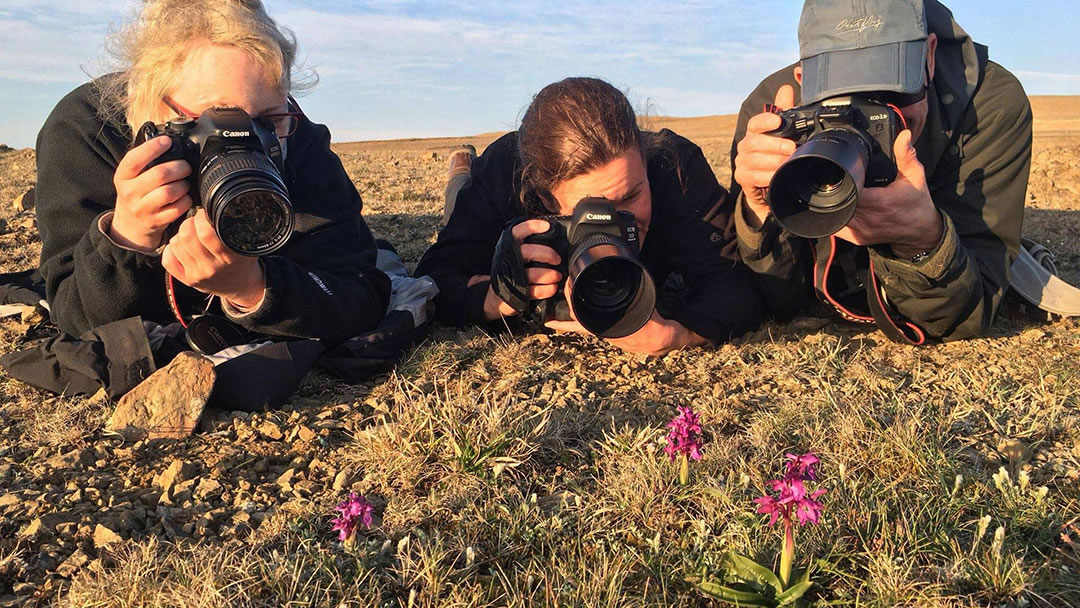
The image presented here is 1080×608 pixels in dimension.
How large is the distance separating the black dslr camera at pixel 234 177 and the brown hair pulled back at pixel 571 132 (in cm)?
108

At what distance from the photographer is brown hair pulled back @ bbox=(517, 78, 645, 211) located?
9.89 feet

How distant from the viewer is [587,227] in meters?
2.79

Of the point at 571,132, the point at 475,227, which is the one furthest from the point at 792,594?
the point at 475,227

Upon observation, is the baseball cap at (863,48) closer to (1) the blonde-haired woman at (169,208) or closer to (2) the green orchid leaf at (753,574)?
(2) the green orchid leaf at (753,574)

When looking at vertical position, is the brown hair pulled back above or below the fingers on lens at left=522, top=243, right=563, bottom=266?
above

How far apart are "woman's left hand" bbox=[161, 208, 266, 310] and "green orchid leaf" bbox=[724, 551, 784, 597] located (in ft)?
5.19

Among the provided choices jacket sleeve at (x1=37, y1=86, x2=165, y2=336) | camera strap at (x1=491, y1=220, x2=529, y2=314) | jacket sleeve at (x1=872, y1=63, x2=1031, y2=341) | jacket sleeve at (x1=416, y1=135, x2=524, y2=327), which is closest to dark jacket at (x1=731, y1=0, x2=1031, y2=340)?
jacket sleeve at (x1=872, y1=63, x2=1031, y2=341)

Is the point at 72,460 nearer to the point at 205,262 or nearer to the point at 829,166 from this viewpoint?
the point at 205,262

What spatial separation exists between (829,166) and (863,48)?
1.66ft

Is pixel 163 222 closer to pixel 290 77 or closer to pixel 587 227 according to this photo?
pixel 290 77

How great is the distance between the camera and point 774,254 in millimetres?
3186

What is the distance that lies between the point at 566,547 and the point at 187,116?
5.84 ft

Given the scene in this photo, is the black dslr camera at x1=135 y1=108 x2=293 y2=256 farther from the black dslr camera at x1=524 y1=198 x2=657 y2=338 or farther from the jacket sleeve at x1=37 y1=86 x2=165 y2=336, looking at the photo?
the black dslr camera at x1=524 y1=198 x2=657 y2=338

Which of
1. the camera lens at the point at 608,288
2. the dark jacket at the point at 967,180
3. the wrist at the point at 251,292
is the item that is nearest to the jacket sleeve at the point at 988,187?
the dark jacket at the point at 967,180
